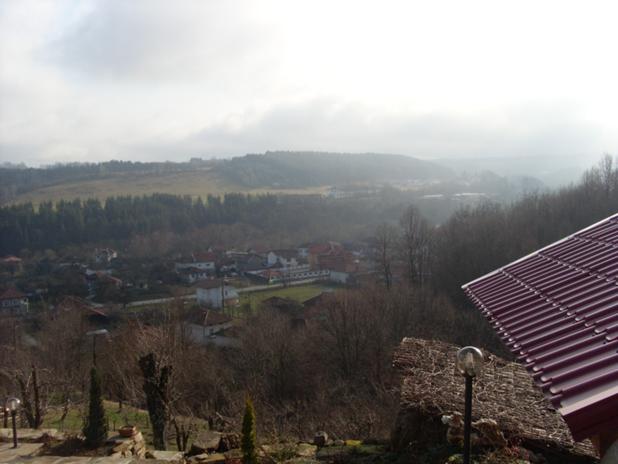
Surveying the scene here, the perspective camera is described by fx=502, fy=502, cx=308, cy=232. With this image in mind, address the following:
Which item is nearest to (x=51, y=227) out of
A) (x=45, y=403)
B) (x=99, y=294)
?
(x=99, y=294)

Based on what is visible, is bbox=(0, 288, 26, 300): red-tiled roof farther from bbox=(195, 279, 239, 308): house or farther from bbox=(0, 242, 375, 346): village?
bbox=(195, 279, 239, 308): house

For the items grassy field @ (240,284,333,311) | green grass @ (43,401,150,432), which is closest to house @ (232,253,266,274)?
grassy field @ (240,284,333,311)

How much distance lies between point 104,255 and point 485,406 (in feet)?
217

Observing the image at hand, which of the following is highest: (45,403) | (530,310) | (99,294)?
(530,310)

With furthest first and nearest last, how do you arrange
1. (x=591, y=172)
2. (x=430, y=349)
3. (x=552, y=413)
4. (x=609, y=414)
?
(x=591, y=172) → (x=430, y=349) → (x=552, y=413) → (x=609, y=414)

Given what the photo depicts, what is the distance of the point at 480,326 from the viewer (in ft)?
70.6

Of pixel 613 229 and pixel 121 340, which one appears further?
pixel 121 340

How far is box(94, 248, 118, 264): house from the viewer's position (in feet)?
207

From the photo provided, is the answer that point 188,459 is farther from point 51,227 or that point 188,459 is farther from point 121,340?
point 51,227

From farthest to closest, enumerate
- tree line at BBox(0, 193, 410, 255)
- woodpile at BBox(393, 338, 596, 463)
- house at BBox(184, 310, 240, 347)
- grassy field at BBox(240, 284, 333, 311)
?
tree line at BBox(0, 193, 410, 255) < grassy field at BBox(240, 284, 333, 311) < house at BBox(184, 310, 240, 347) < woodpile at BBox(393, 338, 596, 463)

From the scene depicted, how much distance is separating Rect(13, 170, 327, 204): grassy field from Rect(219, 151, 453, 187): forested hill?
6.52 meters

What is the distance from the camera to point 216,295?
138ft

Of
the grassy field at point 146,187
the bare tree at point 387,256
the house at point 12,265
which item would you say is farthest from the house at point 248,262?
the grassy field at point 146,187

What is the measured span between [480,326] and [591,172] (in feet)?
73.2
